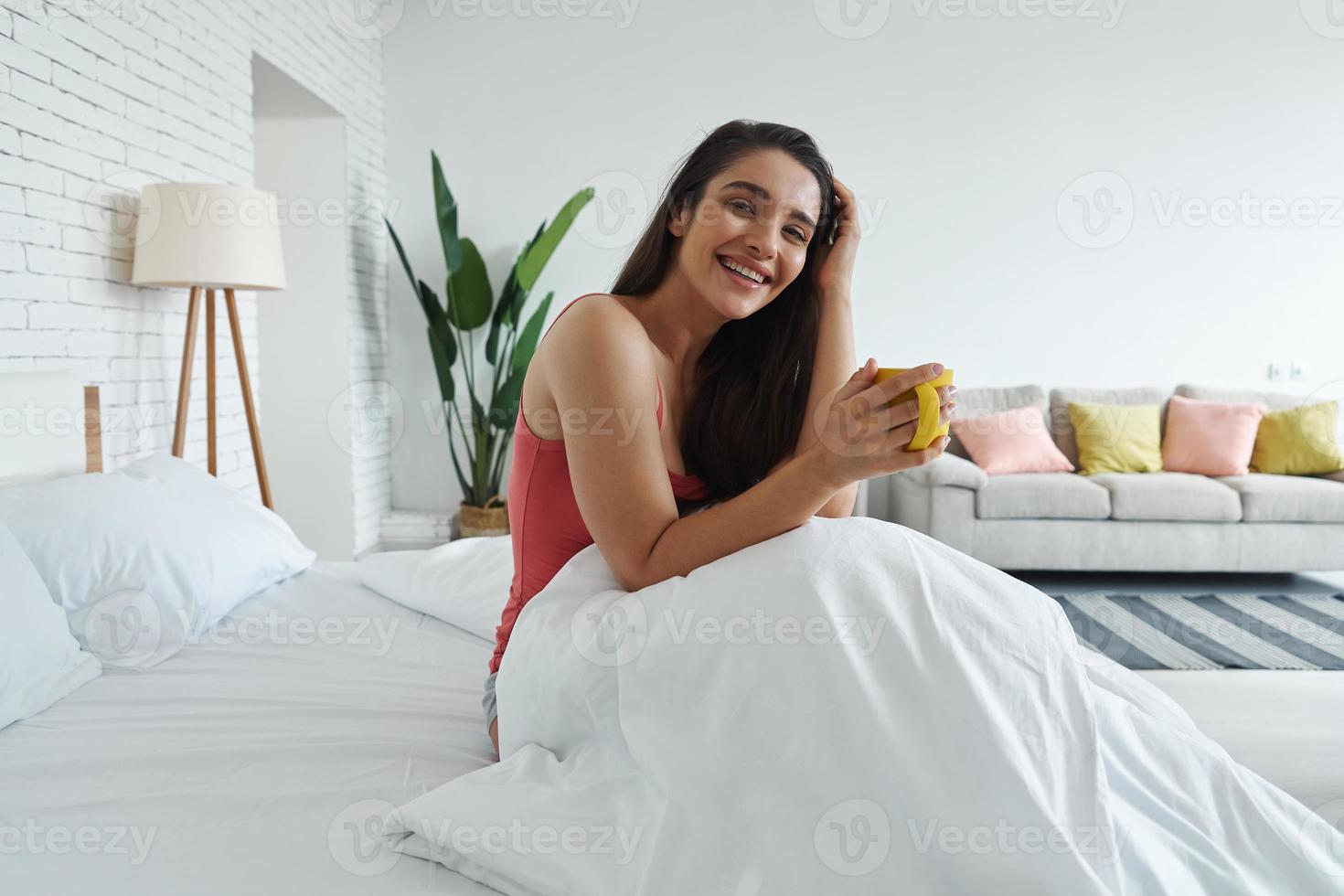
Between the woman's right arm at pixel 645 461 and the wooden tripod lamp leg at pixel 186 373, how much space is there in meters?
1.98

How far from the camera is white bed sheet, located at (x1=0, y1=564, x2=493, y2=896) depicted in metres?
0.92

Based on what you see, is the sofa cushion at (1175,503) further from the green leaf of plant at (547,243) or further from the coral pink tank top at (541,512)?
the coral pink tank top at (541,512)

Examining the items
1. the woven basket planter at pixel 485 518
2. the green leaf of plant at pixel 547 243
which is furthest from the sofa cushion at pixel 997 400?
the woven basket planter at pixel 485 518

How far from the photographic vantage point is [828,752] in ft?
2.73

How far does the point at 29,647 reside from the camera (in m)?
1.35

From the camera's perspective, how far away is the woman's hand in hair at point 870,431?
38.1 inches

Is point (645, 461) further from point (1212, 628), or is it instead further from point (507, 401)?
point (507, 401)

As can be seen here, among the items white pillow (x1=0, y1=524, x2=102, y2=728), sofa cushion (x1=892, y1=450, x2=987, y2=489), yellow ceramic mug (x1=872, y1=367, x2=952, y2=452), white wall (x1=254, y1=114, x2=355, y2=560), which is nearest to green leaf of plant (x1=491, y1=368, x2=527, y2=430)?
white wall (x1=254, y1=114, x2=355, y2=560)

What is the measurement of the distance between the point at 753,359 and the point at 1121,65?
439cm

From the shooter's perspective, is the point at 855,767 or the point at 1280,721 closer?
the point at 855,767

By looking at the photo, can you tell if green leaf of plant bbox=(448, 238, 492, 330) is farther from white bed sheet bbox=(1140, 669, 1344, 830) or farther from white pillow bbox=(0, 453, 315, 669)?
white bed sheet bbox=(1140, 669, 1344, 830)

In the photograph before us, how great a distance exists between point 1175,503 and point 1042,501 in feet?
1.84

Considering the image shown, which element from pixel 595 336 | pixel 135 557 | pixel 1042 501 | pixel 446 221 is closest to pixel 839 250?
pixel 595 336

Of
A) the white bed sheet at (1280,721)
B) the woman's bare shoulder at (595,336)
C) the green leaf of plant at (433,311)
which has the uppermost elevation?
the green leaf of plant at (433,311)
